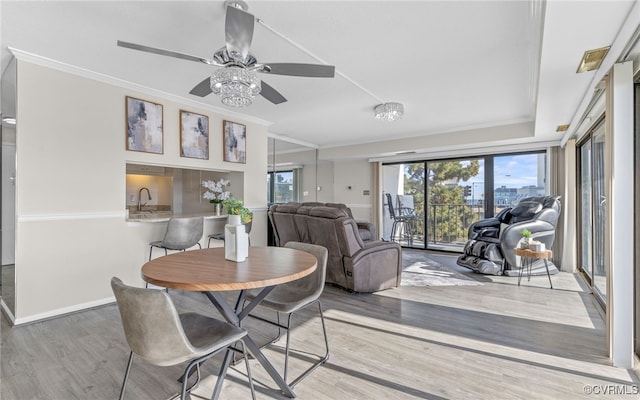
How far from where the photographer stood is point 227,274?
151cm

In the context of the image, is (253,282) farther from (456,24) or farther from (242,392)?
(456,24)

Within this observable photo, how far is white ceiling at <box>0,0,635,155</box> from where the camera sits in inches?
80.1

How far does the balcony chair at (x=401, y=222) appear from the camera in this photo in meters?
7.07

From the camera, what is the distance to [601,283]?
11.0 feet

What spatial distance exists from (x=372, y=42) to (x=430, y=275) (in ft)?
11.2

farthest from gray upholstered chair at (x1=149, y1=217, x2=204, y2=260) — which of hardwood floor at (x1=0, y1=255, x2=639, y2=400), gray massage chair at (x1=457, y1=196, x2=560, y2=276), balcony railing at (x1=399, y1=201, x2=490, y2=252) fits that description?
balcony railing at (x1=399, y1=201, x2=490, y2=252)

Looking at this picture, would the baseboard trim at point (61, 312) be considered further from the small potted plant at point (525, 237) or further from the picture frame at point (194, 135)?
the small potted plant at point (525, 237)

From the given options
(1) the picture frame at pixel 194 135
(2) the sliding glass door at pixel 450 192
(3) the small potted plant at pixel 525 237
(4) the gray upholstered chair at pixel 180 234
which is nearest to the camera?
(4) the gray upholstered chair at pixel 180 234

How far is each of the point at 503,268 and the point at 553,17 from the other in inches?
148

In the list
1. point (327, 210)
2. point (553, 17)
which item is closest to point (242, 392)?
point (327, 210)

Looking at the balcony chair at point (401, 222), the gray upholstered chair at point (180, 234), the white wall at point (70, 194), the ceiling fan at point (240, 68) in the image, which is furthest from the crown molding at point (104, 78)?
the balcony chair at point (401, 222)

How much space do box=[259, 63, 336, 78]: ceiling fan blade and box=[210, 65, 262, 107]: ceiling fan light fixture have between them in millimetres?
117

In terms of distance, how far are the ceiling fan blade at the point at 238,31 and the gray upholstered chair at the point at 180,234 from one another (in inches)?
85.9

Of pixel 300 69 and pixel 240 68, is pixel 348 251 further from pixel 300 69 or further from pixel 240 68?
pixel 240 68
